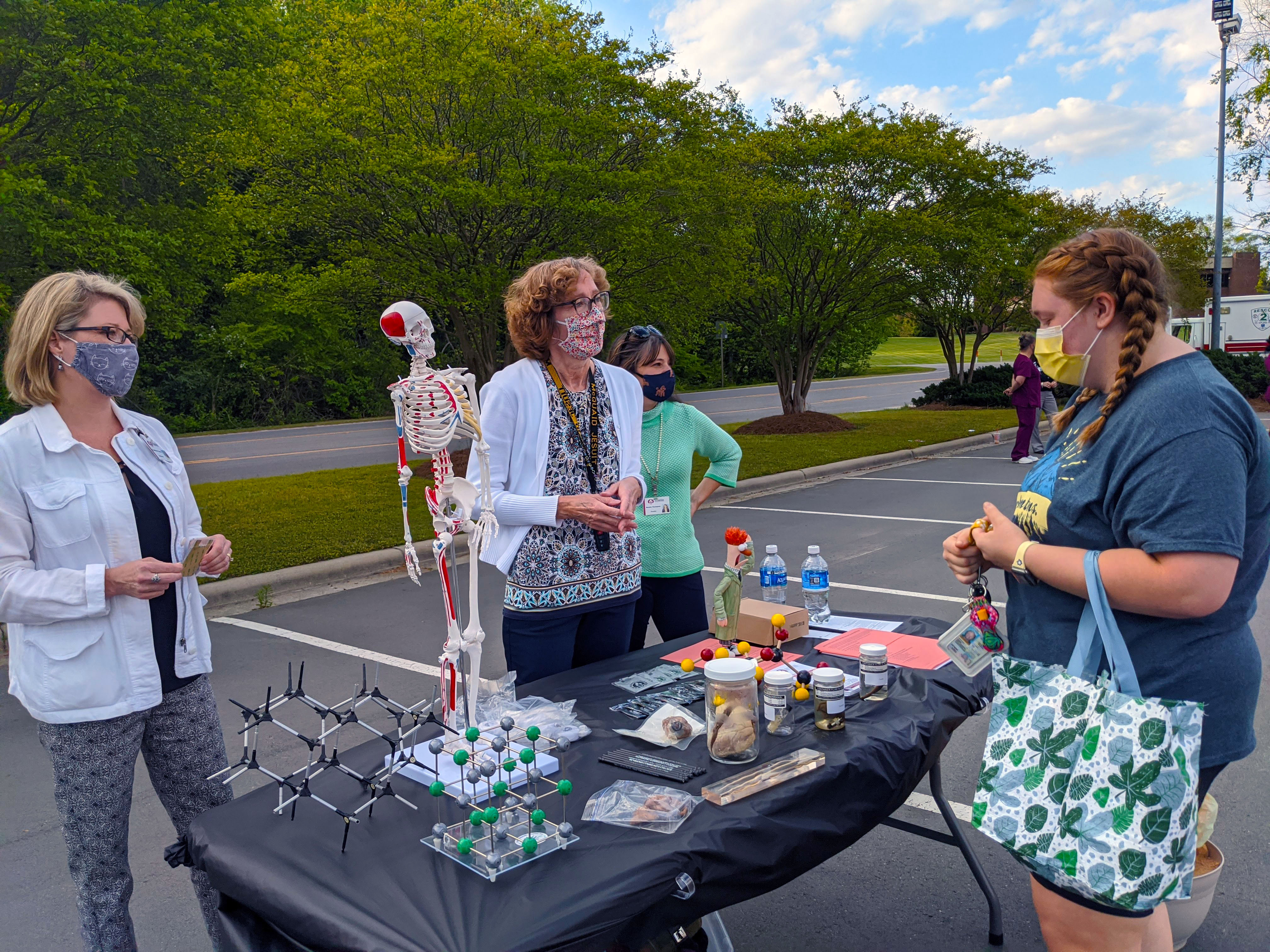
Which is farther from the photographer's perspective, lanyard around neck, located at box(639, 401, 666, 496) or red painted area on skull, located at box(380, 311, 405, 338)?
lanyard around neck, located at box(639, 401, 666, 496)

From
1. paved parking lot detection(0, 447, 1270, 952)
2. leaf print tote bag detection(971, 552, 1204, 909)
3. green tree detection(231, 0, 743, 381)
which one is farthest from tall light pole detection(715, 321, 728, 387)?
leaf print tote bag detection(971, 552, 1204, 909)

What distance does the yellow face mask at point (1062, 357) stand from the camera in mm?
2051

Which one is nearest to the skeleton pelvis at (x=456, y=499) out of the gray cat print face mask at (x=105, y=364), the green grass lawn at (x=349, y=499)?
the gray cat print face mask at (x=105, y=364)

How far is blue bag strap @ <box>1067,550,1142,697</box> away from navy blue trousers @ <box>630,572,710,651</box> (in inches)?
82.6

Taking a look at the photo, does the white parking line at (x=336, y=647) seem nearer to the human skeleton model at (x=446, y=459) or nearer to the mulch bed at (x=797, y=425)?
the human skeleton model at (x=446, y=459)

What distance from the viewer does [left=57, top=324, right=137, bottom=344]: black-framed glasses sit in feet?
8.24

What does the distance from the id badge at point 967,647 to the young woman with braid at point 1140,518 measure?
0.72ft

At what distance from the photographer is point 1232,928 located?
2.99 meters

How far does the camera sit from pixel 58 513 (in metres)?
2.46

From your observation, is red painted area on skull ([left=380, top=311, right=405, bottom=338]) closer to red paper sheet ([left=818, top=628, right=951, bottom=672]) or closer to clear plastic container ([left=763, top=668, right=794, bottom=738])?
clear plastic container ([left=763, top=668, right=794, bottom=738])

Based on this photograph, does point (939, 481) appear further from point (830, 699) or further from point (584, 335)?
point (830, 699)

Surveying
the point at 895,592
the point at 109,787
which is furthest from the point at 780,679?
the point at 895,592

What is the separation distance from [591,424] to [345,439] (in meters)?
20.2

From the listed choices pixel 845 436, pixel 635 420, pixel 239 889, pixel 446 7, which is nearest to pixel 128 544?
pixel 239 889
